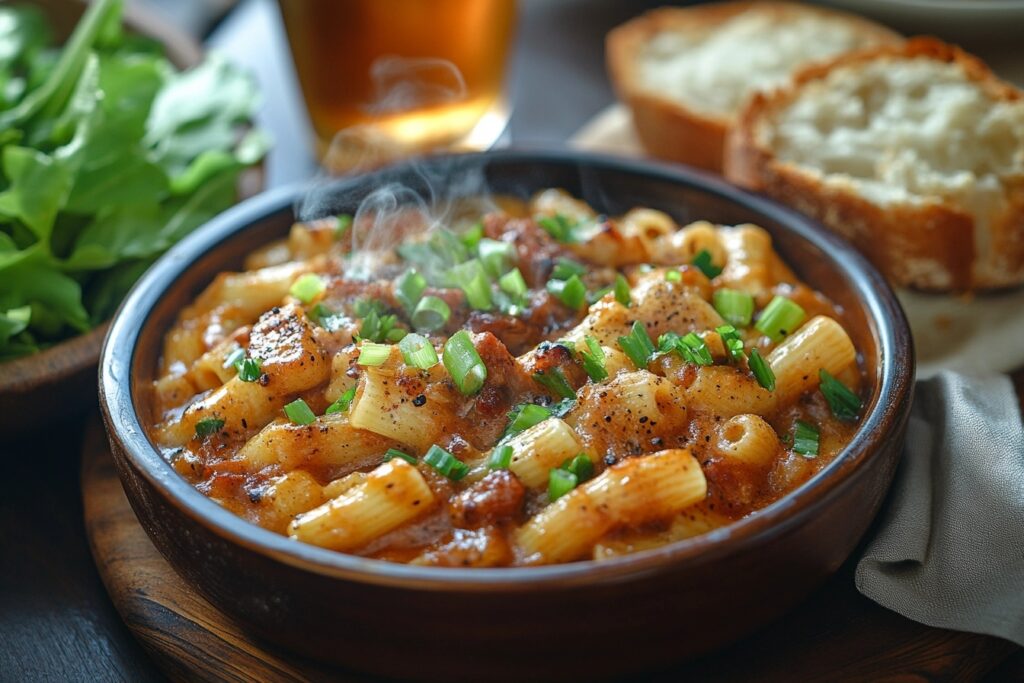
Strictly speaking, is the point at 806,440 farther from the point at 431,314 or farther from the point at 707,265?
the point at 431,314

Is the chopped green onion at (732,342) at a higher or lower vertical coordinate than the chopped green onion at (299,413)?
lower

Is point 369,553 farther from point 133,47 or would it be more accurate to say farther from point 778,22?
point 778,22

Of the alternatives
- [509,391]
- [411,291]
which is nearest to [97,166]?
[411,291]

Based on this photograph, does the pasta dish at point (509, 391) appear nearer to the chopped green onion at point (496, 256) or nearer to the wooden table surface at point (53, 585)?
the chopped green onion at point (496, 256)

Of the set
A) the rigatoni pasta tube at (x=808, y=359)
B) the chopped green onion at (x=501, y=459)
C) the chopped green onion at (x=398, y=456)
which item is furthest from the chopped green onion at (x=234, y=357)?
the rigatoni pasta tube at (x=808, y=359)

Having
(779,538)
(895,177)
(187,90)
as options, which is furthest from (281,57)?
(779,538)

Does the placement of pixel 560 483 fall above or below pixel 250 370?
below
